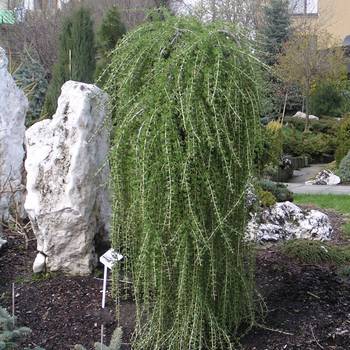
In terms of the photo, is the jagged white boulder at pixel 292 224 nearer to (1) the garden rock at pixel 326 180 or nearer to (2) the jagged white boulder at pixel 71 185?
(2) the jagged white boulder at pixel 71 185

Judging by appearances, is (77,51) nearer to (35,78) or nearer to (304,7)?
(35,78)

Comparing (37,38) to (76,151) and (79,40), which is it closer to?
(79,40)

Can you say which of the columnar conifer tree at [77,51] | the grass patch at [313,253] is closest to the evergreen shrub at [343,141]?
the columnar conifer tree at [77,51]

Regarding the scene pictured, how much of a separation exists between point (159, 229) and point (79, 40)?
9.23 m

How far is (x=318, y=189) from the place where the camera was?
38.5ft

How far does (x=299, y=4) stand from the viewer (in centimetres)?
2609

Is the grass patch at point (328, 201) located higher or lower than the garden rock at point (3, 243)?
lower

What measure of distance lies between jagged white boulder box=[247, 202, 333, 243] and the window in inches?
783

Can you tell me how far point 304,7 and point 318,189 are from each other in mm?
15162

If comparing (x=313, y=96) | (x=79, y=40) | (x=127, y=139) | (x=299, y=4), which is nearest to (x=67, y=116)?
(x=127, y=139)

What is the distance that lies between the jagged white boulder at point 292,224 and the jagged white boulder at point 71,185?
2.05m

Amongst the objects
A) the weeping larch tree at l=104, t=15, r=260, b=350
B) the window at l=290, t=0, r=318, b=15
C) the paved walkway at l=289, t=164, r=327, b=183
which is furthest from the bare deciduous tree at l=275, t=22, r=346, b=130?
the weeping larch tree at l=104, t=15, r=260, b=350

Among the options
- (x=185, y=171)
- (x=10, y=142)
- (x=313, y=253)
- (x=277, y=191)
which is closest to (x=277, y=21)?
(x=277, y=191)

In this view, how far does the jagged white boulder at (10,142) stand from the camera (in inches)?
243
